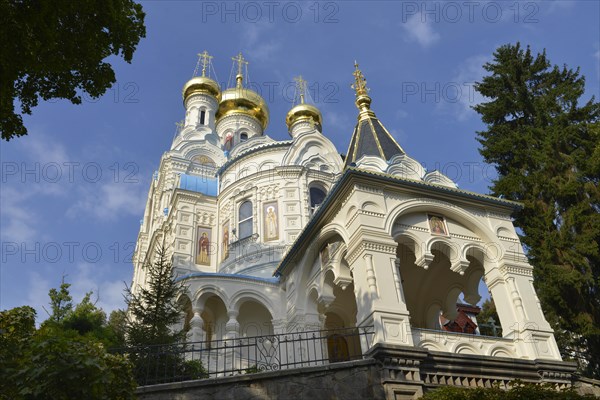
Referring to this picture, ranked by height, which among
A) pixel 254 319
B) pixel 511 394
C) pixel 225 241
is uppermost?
pixel 225 241

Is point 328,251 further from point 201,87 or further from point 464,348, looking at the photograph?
point 201,87

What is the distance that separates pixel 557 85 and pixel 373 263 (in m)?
A: 13.1

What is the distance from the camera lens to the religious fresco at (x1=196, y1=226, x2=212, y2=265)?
24.6 meters

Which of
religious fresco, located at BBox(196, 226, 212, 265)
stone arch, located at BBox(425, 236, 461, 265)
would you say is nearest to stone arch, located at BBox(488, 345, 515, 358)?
stone arch, located at BBox(425, 236, 461, 265)

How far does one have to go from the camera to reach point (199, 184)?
2692 centimetres

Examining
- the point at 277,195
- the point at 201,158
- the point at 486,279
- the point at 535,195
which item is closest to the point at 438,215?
the point at 486,279

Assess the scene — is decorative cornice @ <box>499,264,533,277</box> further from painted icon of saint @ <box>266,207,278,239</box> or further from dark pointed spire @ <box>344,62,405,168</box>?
painted icon of saint @ <box>266,207,278,239</box>

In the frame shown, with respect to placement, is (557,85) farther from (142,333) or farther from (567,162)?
(142,333)

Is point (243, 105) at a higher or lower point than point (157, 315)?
higher

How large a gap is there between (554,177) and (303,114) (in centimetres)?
2111

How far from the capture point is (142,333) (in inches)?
545

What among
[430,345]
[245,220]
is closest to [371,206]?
[430,345]

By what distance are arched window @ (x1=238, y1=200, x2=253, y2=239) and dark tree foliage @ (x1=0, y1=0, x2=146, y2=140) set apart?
15.1 meters

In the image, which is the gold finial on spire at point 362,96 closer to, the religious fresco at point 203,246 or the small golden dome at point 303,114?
the religious fresco at point 203,246
